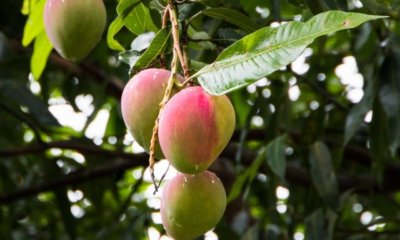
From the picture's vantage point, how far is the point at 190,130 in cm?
68

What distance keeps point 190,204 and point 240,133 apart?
4.08 feet

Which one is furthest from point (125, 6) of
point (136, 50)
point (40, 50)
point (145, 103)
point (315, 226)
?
point (315, 226)

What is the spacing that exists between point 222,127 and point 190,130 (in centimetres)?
3

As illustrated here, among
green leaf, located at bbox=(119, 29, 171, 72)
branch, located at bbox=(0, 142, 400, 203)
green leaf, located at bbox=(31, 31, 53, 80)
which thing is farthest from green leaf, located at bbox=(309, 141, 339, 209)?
green leaf, located at bbox=(119, 29, 171, 72)

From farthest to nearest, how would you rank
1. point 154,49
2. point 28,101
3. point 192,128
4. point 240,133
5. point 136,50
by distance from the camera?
point 240,133 < point 28,101 < point 136,50 < point 154,49 < point 192,128

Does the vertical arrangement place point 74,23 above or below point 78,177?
above

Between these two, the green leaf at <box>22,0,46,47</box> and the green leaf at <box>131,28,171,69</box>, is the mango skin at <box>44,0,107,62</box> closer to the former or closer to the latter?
the green leaf at <box>131,28,171,69</box>

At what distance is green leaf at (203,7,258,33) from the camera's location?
93 centimetres

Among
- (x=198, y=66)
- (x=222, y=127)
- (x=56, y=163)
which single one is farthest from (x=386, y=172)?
(x=222, y=127)

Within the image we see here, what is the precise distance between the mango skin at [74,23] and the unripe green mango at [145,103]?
14 centimetres

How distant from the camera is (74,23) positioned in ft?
2.81

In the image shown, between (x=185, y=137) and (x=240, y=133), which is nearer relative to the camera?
(x=185, y=137)

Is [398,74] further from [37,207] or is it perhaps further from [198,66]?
[37,207]

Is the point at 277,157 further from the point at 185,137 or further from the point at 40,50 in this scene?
the point at 185,137
